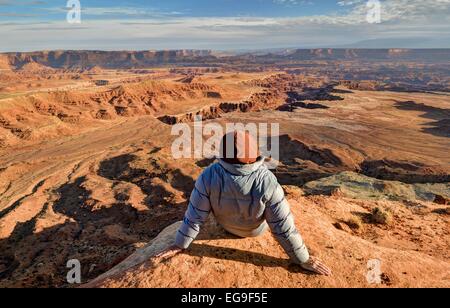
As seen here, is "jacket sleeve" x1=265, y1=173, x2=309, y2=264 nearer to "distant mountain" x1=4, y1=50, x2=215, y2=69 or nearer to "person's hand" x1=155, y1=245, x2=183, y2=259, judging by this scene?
"person's hand" x1=155, y1=245, x2=183, y2=259

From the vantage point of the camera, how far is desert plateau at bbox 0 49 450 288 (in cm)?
542

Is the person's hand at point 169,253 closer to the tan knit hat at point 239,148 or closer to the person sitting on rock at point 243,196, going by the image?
the person sitting on rock at point 243,196

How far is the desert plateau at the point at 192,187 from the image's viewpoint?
5.42 metres

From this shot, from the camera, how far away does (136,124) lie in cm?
4697

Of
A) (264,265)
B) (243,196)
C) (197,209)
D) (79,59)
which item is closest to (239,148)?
(243,196)

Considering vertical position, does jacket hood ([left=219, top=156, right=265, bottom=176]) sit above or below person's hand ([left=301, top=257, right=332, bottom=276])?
above

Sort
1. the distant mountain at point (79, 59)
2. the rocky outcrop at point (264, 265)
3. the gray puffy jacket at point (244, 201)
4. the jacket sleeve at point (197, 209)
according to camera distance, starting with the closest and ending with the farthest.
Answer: the gray puffy jacket at point (244, 201)
the jacket sleeve at point (197, 209)
the rocky outcrop at point (264, 265)
the distant mountain at point (79, 59)

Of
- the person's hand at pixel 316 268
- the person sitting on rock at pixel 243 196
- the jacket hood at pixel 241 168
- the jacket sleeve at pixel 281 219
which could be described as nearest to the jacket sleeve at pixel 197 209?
the person sitting on rock at pixel 243 196

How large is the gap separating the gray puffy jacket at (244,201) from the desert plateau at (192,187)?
0.62 metres

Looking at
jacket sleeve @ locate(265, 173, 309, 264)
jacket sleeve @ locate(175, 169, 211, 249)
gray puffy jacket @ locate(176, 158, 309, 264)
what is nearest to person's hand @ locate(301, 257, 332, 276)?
gray puffy jacket @ locate(176, 158, 309, 264)

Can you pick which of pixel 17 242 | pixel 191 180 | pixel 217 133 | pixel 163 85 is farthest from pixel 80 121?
pixel 17 242

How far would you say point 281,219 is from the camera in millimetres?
4434

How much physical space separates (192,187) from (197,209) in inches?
800

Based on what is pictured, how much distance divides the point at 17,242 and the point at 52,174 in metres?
12.5
